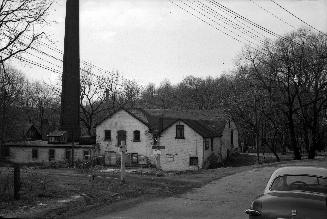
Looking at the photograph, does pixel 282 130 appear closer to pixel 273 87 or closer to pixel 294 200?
pixel 273 87

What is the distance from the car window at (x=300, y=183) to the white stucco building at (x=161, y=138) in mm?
37776

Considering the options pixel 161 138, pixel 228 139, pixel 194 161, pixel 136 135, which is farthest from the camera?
pixel 228 139

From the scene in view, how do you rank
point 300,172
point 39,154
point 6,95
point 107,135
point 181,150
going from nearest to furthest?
point 300,172 → point 6,95 → point 181,150 → point 107,135 → point 39,154

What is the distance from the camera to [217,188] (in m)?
20.6

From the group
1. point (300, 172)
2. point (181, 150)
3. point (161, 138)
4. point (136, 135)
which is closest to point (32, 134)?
point (136, 135)

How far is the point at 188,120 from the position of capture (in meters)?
50.9

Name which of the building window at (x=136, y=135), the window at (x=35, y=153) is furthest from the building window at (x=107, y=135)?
the window at (x=35, y=153)

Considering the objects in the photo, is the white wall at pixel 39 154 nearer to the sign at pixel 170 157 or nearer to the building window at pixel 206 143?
the sign at pixel 170 157

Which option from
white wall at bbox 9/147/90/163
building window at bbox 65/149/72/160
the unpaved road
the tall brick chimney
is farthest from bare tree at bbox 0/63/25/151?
the unpaved road

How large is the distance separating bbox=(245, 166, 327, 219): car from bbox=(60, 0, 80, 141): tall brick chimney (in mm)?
45121

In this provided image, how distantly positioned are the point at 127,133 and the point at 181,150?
735 centimetres

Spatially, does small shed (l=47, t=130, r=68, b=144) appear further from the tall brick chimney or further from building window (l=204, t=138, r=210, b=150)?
building window (l=204, t=138, r=210, b=150)

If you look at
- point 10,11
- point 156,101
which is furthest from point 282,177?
point 156,101

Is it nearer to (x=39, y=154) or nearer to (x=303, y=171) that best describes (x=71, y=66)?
(x=39, y=154)
